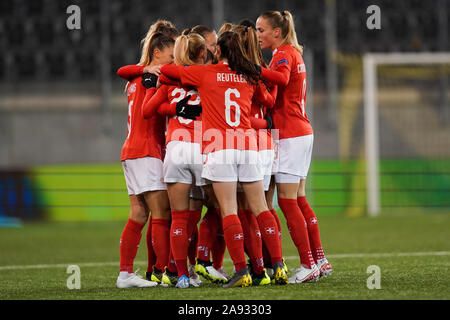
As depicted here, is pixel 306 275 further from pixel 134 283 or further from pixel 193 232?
pixel 134 283

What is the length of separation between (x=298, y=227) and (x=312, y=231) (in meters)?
0.30

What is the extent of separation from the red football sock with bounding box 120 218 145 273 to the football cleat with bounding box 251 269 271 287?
853 mm

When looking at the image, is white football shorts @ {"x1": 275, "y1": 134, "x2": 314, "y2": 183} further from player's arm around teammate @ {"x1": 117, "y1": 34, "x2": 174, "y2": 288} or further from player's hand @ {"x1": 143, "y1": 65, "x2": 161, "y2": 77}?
player's hand @ {"x1": 143, "y1": 65, "x2": 161, "y2": 77}

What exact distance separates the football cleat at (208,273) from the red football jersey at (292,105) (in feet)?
3.49

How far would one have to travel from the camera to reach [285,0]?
16.8 metres

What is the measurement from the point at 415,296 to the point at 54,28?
13955 mm

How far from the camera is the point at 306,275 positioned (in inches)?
195

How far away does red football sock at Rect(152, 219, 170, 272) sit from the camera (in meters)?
5.05

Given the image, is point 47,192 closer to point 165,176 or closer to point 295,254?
point 295,254

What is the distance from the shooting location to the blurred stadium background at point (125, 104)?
526 inches

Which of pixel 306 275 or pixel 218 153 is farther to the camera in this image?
pixel 306 275

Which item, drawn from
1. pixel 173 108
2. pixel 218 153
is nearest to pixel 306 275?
pixel 218 153
